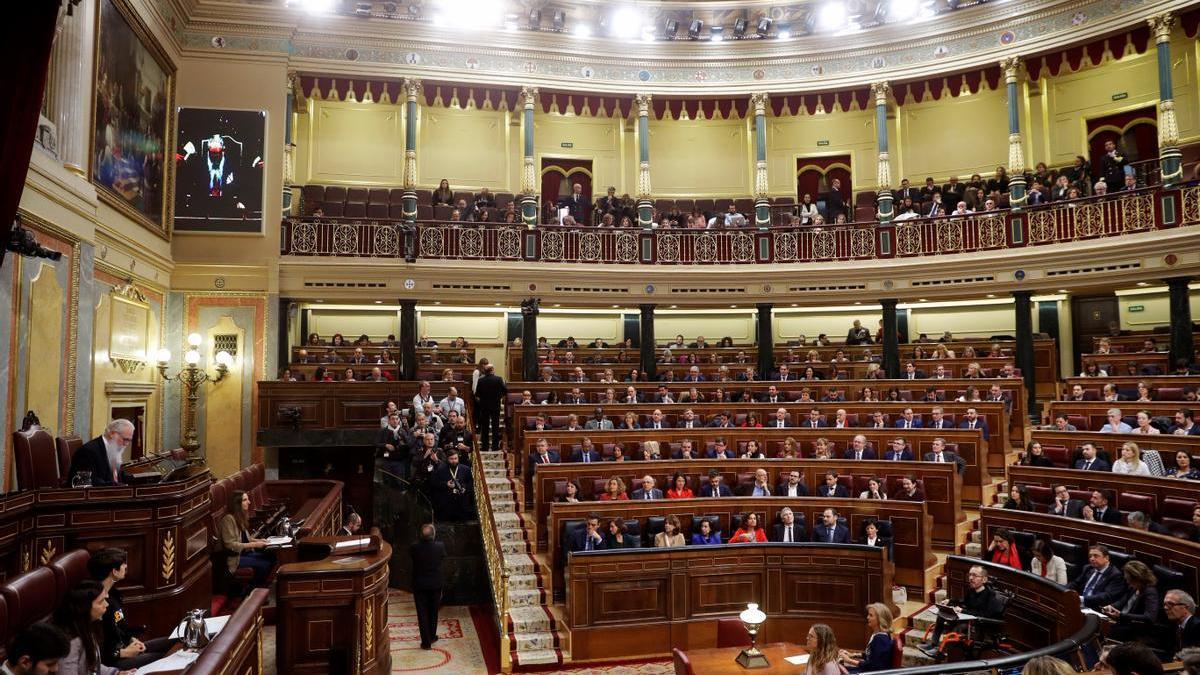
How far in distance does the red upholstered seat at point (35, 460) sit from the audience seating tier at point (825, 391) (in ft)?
20.4

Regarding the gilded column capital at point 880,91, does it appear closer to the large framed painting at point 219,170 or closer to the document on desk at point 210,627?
the large framed painting at point 219,170

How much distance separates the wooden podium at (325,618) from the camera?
5328mm

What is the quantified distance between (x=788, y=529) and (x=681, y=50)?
11.0 metres

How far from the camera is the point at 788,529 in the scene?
27.8 feet

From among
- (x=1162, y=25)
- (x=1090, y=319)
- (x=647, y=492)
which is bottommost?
(x=647, y=492)

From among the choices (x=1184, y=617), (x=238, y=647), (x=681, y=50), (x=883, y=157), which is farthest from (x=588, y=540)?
(x=681, y=50)

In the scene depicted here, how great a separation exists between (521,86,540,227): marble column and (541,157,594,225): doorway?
1874 mm

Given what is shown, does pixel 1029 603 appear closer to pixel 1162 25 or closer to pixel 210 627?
pixel 210 627

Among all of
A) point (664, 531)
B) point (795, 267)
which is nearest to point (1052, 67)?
point (795, 267)

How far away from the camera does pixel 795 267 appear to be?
15477 millimetres

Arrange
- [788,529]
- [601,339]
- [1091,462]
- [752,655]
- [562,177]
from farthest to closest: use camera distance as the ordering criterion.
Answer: [562,177], [601,339], [1091,462], [788,529], [752,655]

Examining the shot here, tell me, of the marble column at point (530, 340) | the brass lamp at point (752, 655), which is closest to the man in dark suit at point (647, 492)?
the brass lamp at point (752, 655)

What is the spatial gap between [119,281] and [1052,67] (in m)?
15.6

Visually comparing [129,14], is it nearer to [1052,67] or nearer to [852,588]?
[852,588]
